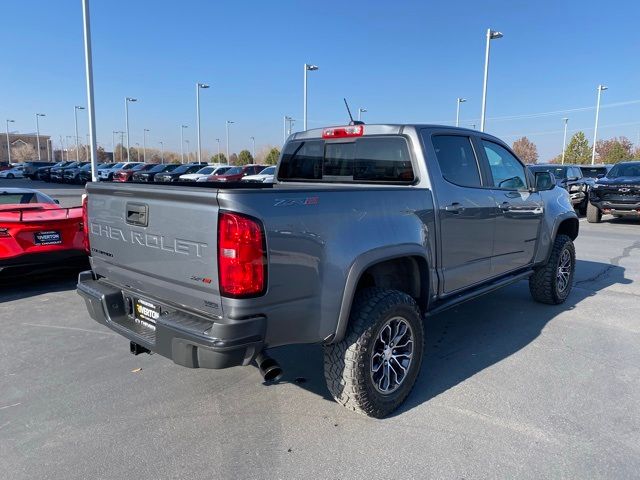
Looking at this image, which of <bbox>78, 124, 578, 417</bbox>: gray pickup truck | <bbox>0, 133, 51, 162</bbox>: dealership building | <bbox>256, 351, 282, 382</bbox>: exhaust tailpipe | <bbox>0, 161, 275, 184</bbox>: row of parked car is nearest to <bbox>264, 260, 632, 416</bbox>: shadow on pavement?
<bbox>78, 124, 578, 417</bbox>: gray pickup truck

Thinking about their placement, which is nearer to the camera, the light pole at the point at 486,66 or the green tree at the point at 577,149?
the light pole at the point at 486,66

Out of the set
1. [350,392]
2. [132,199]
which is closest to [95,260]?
[132,199]

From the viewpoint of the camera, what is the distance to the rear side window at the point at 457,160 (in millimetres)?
4051

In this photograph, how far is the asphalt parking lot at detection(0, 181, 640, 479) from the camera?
2811 mm

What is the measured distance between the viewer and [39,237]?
5.96m

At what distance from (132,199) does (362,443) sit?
2.12 meters

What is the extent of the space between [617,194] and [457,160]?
485 inches

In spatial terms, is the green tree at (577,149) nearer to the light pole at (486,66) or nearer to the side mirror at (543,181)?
the light pole at (486,66)

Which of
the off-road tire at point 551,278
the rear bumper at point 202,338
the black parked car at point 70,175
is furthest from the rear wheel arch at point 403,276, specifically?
the black parked car at point 70,175

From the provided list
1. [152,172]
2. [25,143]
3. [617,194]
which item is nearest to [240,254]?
[617,194]

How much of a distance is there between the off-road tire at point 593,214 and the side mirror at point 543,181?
11.2 metres

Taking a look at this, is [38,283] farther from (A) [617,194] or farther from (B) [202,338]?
(A) [617,194]

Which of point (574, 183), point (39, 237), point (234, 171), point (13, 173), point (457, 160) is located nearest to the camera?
point (457, 160)

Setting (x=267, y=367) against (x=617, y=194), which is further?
(x=617, y=194)
